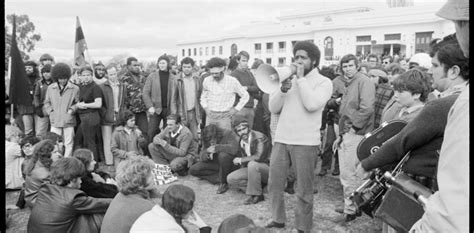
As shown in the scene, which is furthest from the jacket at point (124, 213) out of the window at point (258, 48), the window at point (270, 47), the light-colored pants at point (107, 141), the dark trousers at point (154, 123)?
the window at point (258, 48)

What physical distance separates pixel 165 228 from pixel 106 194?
1.43m

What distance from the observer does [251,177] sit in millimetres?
5180

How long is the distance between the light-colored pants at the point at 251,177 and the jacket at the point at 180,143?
1137 mm

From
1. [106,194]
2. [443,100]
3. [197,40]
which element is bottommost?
[106,194]

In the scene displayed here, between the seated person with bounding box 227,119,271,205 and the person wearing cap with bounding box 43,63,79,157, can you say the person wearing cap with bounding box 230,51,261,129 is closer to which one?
the seated person with bounding box 227,119,271,205

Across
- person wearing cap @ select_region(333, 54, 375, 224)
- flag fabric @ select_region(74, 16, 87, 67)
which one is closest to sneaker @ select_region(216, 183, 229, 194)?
person wearing cap @ select_region(333, 54, 375, 224)

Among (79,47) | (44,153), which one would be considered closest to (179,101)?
(79,47)

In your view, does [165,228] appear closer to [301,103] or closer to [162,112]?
[301,103]

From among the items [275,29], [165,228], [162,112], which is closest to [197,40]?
[275,29]

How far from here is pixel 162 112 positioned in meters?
6.82

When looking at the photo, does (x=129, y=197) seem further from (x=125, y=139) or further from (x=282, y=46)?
(x=282, y=46)

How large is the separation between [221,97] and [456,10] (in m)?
5.02

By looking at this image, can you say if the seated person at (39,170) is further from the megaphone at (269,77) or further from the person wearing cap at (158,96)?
the person wearing cap at (158,96)

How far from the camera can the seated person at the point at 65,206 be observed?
3201 millimetres
